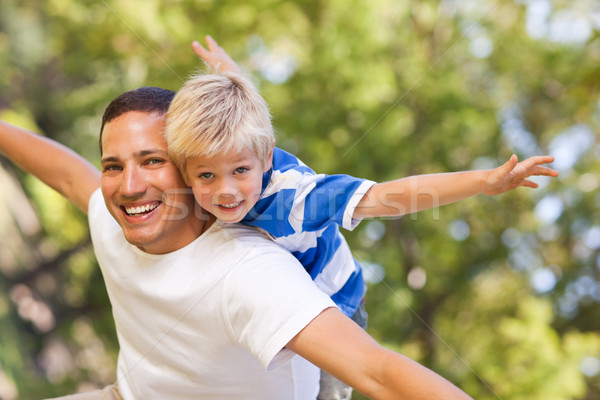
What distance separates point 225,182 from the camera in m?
1.35

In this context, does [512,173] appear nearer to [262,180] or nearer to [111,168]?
[262,180]

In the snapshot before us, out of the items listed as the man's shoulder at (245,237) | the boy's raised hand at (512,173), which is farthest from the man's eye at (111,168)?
the boy's raised hand at (512,173)

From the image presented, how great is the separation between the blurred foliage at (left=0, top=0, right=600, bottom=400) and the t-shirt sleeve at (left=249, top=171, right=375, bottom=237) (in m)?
4.26

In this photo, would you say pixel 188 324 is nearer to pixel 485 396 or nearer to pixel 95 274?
pixel 485 396

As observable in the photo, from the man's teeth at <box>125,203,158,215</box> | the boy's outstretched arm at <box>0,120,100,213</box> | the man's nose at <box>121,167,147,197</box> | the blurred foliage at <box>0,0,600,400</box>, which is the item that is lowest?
the man's teeth at <box>125,203,158,215</box>

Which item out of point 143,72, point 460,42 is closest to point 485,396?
point 460,42

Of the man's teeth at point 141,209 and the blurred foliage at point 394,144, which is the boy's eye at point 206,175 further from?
the blurred foliage at point 394,144

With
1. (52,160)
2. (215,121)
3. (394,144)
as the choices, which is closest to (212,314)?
(215,121)

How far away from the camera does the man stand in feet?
3.86

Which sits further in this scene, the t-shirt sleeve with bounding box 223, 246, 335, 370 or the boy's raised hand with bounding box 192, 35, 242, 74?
the boy's raised hand with bounding box 192, 35, 242, 74

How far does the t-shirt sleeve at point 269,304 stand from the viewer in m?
1.18

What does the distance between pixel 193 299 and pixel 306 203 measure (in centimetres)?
32

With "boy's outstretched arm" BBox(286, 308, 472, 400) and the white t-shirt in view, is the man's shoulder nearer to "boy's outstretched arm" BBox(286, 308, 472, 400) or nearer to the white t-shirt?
the white t-shirt

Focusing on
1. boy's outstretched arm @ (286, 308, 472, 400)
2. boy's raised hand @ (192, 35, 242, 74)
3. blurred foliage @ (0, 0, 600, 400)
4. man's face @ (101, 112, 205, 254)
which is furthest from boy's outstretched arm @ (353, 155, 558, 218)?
blurred foliage @ (0, 0, 600, 400)
